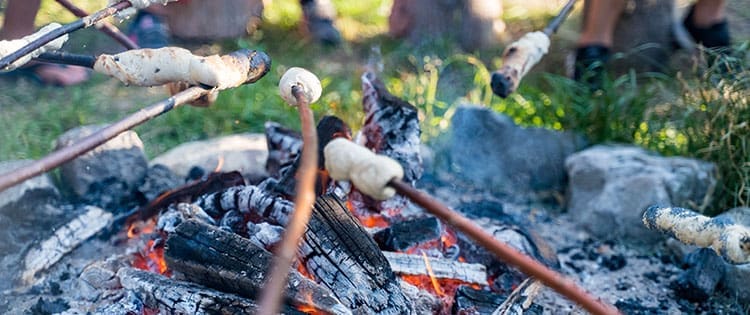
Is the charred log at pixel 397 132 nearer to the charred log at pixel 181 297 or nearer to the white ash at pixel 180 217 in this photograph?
the white ash at pixel 180 217

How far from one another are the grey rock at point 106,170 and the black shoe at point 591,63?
227 centimetres

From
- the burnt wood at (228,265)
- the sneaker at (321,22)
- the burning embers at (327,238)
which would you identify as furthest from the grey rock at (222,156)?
the sneaker at (321,22)

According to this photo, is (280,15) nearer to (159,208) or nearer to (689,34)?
(689,34)

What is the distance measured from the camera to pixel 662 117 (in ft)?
11.4

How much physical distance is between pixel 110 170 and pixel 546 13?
3666mm

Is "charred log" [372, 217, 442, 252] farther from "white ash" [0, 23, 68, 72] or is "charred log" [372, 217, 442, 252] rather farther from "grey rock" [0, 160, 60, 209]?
"grey rock" [0, 160, 60, 209]

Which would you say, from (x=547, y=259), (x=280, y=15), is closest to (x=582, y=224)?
(x=547, y=259)

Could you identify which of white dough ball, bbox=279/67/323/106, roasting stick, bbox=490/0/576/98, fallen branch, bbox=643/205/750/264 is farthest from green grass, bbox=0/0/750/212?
white dough ball, bbox=279/67/323/106

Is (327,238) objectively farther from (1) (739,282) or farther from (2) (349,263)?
(1) (739,282)

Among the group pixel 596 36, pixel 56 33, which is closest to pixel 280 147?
pixel 56 33

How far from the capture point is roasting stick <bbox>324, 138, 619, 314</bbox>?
4.53 ft

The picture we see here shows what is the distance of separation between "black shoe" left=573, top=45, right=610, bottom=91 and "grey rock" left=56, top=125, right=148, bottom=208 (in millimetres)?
2272

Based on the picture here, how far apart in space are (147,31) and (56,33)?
3.04 m

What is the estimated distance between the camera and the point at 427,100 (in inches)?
159
